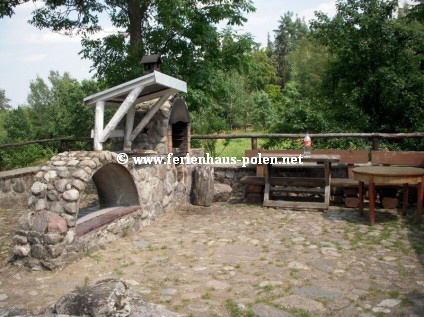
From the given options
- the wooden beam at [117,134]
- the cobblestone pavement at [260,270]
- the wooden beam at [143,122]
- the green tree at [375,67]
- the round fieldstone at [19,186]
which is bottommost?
the cobblestone pavement at [260,270]

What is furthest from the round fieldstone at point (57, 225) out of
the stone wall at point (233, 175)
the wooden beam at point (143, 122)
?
the stone wall at point (233, 175)

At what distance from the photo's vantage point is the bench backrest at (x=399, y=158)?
6.66 m

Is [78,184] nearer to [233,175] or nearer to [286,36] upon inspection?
[233,175]

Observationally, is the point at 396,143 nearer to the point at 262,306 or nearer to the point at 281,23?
the point at 262,306

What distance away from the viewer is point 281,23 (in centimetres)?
5422

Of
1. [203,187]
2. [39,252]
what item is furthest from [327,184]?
[39,252]

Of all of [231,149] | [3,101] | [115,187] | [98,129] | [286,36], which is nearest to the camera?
[98,129]

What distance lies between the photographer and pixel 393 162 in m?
6.80

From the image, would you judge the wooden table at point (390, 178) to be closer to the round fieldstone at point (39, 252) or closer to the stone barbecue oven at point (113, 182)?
the stone barbecue oven at point (113, 182)

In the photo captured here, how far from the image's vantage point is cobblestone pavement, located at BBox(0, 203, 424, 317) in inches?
123

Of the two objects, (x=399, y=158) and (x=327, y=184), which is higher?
(x=399, y=158)

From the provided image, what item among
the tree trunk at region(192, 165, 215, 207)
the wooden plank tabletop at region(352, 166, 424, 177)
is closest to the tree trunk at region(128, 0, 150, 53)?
the tree trunk at region(192, 165, 215, 207)

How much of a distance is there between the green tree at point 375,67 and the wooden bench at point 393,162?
347 centimetres

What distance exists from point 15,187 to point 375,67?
9.51 meters
